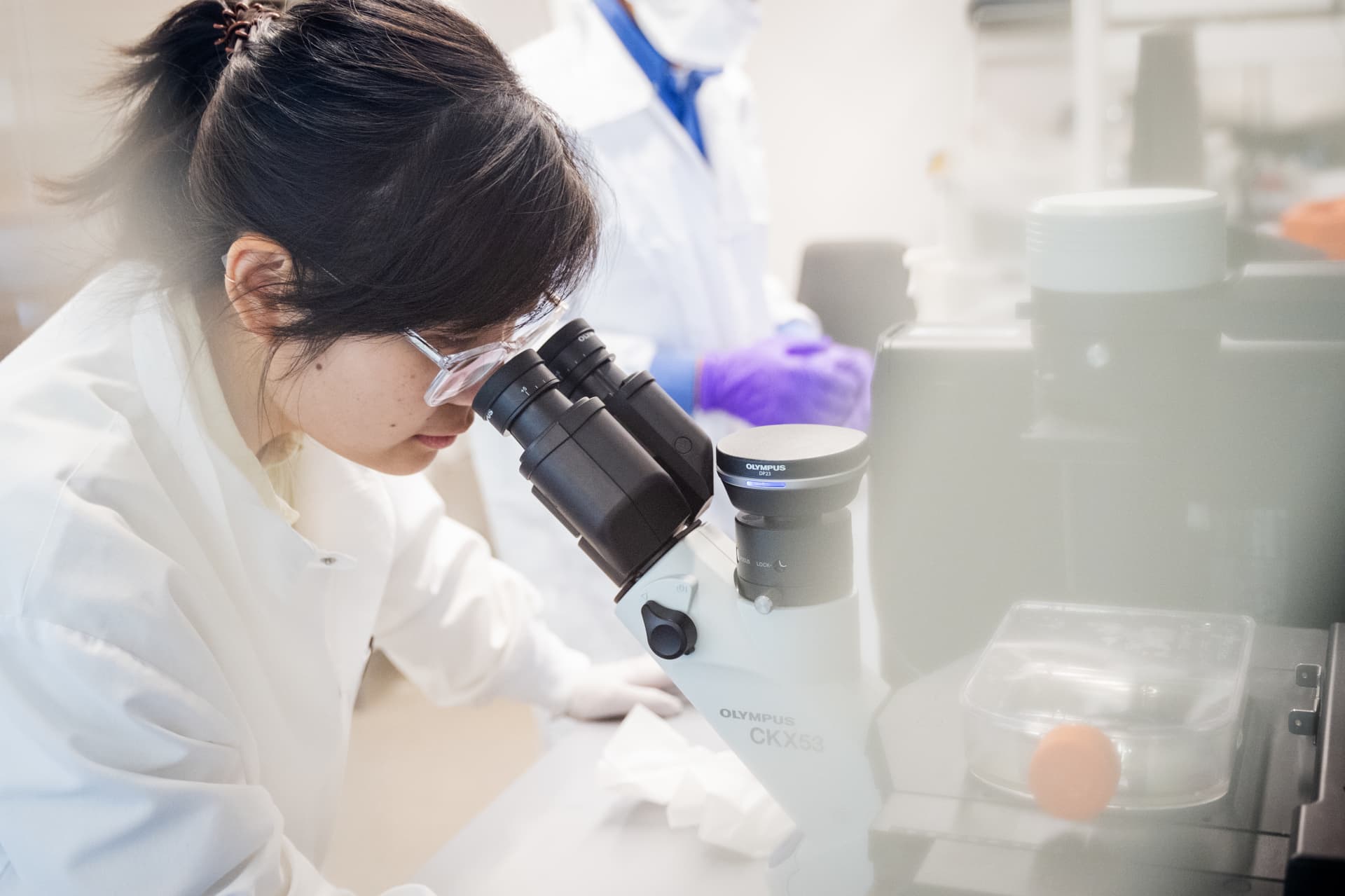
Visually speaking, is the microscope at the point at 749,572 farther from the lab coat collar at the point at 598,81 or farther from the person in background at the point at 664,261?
the lab coat collar at the point at 598,81

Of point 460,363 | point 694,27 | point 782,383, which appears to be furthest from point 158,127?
point 694,27

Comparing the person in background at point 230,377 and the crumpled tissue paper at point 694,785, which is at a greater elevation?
the person in background at point 230,377

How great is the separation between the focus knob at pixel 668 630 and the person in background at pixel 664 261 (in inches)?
35.0

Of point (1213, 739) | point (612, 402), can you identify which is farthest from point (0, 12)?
point (1213, 739)

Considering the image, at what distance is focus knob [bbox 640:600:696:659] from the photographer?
73cm

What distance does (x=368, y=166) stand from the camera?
2.48ft

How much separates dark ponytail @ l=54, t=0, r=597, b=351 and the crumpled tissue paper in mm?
417

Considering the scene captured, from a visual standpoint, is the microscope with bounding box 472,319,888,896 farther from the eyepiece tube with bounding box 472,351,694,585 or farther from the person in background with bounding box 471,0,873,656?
the person in background with bounding box 471,0,873,656

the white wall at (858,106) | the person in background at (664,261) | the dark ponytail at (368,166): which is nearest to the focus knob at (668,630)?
the dark ponytail at (368,166)

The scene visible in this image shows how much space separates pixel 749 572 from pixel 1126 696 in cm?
26

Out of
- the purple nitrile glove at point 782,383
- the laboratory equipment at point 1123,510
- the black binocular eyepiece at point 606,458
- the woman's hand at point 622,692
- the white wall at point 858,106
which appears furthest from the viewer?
the white wall at point 858,106

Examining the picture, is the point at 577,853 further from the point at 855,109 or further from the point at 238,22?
the point at 855,109

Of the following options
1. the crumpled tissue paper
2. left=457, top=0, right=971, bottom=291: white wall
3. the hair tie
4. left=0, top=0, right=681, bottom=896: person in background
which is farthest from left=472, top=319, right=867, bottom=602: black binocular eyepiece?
left=457, top=0, right=971, bottom=291: white wall

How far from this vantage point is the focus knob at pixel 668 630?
0.73m
